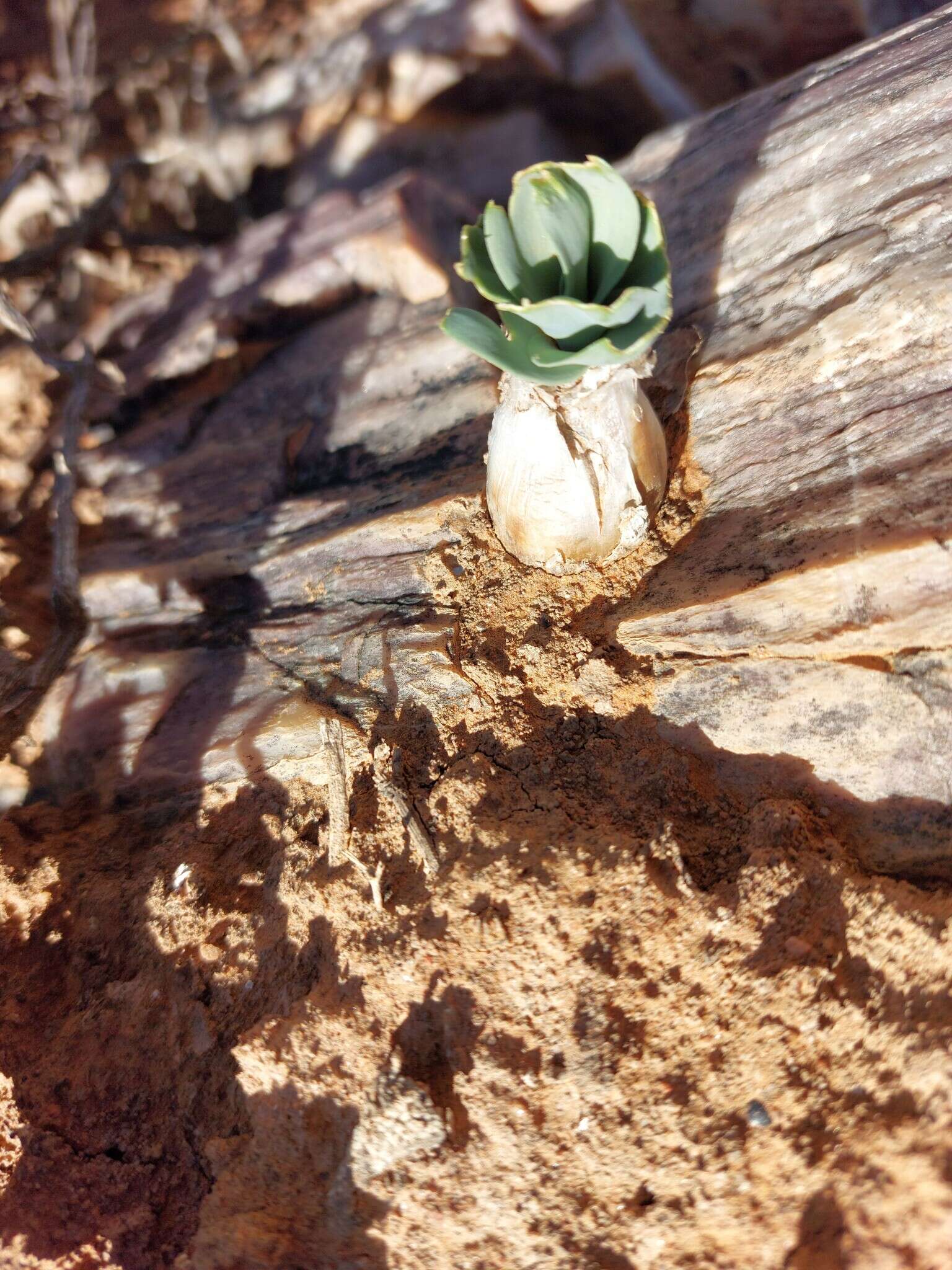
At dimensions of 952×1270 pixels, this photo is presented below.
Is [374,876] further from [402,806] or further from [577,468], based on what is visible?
[577,468]

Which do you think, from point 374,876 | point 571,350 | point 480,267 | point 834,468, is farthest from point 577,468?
point 374,876

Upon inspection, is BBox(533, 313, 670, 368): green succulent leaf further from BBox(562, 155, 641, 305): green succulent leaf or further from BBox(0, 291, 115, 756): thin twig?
BBox(0, 291, 115, 756): thin twig

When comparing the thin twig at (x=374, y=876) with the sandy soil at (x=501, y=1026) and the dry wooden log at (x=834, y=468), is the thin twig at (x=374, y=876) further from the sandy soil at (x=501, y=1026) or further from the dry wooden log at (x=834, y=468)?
the dry wooden log at (x=834, y=468)

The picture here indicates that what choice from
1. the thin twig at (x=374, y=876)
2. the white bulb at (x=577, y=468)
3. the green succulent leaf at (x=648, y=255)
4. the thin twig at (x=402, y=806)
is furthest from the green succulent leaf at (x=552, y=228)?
the thin twig at (x=374, y=876)

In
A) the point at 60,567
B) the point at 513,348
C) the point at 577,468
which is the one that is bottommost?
the point at 577,468

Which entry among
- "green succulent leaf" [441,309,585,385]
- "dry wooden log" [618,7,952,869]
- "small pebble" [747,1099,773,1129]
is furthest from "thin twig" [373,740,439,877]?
"green succulent leaf" [441,309,585,385]

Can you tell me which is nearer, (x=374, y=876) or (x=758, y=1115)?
(x=758, y=1115)
